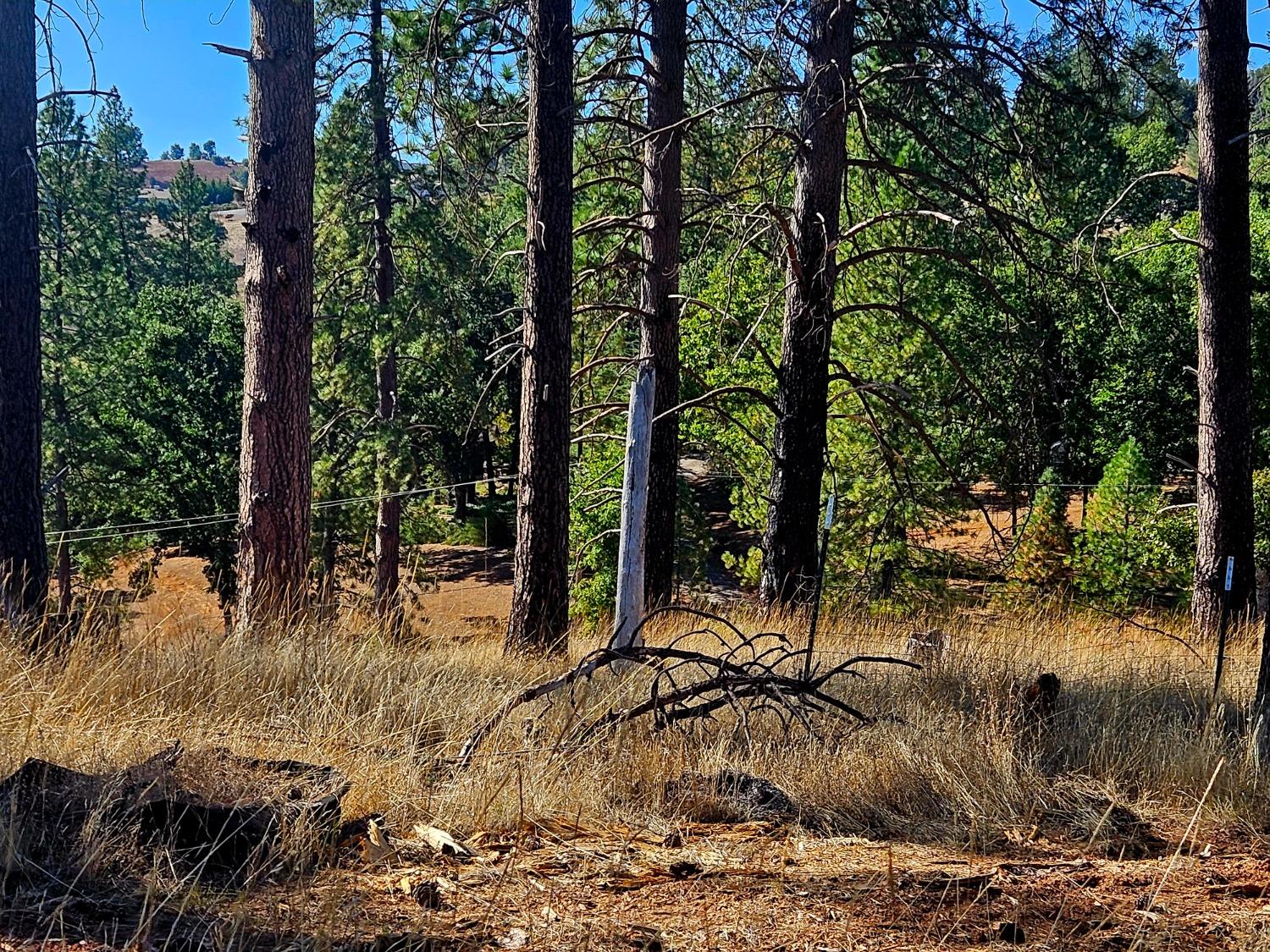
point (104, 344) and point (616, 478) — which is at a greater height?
point (104, 344)

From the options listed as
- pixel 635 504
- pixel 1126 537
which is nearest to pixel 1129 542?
pixel 1126 537

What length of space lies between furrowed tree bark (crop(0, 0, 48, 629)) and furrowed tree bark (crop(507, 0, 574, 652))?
331 centimetres

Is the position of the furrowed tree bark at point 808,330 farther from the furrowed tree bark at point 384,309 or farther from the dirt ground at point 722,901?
the furrowed tree bark at point 384,309

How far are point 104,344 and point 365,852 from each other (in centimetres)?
2623

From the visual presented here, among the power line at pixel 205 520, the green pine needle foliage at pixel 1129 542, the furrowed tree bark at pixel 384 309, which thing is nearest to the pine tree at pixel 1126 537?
the green pine needle foliage at pixel 1129 542

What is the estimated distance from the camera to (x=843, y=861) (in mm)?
3992

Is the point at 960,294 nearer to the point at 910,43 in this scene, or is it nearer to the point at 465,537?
the point at 910,43

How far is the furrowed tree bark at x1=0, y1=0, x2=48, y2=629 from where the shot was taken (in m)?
7.25

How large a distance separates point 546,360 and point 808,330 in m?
3.02

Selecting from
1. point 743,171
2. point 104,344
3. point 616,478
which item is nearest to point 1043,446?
point 616,478

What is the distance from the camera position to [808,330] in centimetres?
1014

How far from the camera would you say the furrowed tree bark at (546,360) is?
820 centimetres

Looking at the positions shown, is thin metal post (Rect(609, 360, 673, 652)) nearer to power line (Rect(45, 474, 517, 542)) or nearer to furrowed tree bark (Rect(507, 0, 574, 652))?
furrowed tree bark (Rect(507, 0, 574, 652))

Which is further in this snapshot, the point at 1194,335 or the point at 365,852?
the point at 1194,335
